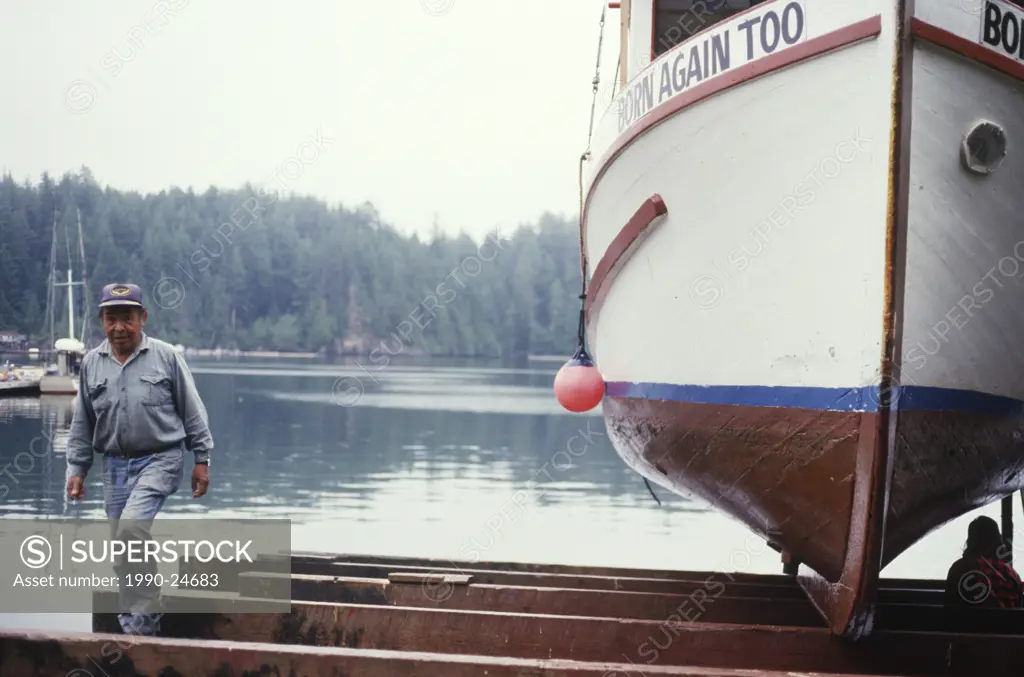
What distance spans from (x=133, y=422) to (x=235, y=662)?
1424 millimetres

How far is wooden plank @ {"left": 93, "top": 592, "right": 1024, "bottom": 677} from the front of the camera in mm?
5566

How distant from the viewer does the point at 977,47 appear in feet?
17.5

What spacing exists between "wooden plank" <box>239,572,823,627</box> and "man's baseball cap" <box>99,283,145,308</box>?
1936 millimetres

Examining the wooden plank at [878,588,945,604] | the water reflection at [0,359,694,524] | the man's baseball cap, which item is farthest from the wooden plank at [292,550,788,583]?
the water reflection at [0,359,694,524]

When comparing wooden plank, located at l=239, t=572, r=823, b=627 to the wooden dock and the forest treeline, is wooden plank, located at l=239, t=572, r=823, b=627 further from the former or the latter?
the forest treeline

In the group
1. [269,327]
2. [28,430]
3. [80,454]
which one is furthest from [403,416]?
[269,327]

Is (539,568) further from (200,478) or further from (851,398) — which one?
(851,398)

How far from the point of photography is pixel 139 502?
5.48m

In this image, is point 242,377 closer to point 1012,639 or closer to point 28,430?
point 28,430

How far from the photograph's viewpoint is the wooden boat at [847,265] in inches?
205

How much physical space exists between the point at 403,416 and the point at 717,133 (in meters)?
36.6

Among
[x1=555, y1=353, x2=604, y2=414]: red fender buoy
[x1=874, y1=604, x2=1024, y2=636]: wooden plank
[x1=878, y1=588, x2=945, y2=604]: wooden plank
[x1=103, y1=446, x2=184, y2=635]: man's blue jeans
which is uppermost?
[x1=555, y1=353, x2=604, y2=414]: red fender buoy

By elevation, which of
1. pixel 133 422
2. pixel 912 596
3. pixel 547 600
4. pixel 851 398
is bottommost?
pixel 912 596

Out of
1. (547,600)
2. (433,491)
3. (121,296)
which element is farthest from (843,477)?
(433,491)
